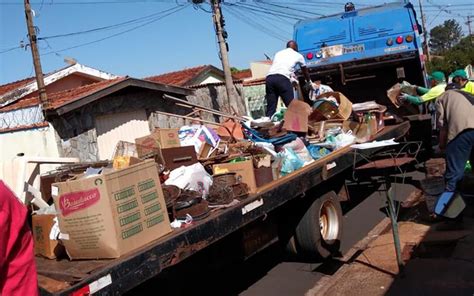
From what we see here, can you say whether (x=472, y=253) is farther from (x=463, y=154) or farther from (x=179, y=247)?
(x=179, y=247)

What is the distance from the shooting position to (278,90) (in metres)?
8.61

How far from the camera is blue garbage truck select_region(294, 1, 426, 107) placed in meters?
9.45

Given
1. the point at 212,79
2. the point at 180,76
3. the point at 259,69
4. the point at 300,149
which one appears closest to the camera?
the point at 300,149

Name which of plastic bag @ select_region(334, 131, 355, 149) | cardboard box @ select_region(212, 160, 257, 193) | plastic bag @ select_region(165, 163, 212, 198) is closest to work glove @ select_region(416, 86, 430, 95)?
plastic bag @ select_region(334, 131, 355, 149)

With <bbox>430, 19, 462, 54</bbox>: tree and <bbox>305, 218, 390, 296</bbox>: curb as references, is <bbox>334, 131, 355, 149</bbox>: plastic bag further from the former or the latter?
<bbox>430, 19, 462, 54</bbox>: tree

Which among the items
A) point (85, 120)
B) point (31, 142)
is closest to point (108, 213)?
point (85, 120)

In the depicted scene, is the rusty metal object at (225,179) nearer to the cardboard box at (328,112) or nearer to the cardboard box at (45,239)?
the cardboard box at (45,239)

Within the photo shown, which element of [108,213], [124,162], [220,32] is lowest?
[108,213]

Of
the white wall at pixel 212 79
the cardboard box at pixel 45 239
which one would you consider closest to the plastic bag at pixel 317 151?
the cardboard box at pixel 45 239

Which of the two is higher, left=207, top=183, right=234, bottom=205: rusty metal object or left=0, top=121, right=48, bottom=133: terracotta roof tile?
left=0, top=121, right=48, bottom=133: terracotta roof tile

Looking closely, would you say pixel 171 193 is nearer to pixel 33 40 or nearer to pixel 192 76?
pixel 33 40

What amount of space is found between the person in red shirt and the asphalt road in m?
1.73

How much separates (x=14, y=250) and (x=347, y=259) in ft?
14.7

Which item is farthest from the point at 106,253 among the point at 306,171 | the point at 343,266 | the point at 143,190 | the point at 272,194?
the point at 343,266
